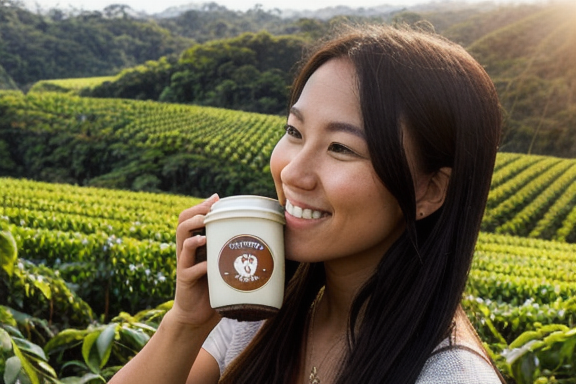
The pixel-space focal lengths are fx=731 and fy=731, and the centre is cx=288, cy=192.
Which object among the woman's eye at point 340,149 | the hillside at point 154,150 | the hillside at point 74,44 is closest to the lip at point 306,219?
the woman's eye at point 340,149

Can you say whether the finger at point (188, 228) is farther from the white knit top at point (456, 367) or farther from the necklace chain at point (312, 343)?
the white knit top at point (456, 367)

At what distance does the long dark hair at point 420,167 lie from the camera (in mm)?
1212

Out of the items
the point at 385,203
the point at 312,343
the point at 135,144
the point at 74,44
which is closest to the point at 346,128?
the point at 385,203

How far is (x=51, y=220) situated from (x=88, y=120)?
5237mm

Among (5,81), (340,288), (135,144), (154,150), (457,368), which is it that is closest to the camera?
(457,368)

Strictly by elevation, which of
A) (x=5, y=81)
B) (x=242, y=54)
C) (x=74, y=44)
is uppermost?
(x=74, y=44)

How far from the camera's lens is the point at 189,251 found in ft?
4.21

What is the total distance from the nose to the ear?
0.63 ft

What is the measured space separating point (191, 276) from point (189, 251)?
45 millimetres

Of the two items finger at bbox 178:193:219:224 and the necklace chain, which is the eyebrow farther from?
the necklace chain

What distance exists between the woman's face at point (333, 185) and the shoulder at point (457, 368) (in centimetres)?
24

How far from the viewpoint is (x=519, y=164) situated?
6191mm

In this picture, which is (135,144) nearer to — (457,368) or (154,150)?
(154,150)

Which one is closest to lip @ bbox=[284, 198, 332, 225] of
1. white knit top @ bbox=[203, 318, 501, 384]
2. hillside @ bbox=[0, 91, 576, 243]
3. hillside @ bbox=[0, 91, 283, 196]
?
white knit top @ bbox=[203, 318, 501, 384]
